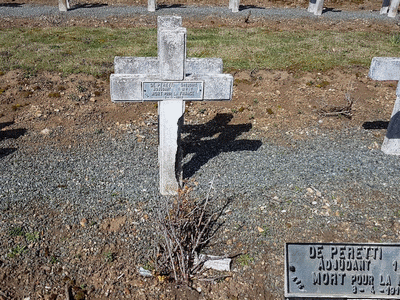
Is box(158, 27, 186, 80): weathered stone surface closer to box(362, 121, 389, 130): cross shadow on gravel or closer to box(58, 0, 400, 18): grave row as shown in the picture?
box(362, 121, 389, 130): cross shadow on gravel

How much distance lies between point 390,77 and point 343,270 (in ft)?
16.9

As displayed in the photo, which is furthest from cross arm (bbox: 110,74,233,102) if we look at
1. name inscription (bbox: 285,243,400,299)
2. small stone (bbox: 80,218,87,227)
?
name inscription (bbox: 285,243,400,299)

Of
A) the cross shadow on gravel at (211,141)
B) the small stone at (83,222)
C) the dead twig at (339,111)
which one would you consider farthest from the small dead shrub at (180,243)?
the dead twig at (339,111)

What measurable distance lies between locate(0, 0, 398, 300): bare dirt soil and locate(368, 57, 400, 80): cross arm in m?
1.77

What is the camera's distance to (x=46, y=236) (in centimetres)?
632

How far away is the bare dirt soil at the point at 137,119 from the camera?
18.2 feet

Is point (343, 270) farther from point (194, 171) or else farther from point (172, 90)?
point (194, 171)

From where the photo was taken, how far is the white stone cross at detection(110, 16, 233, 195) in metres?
6.32

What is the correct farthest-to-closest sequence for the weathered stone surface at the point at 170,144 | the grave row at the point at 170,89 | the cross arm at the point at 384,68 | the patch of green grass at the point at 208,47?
the patch of green grass at the point at 208,47, the cross arm at the point at 384,68, the weathered stone surface at the point at 170,144, the grave row at the point at 170,89

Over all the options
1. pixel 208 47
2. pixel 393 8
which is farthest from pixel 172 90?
pixel 393 8

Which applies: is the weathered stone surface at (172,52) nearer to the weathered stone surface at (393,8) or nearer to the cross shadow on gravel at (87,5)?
the cross shadow on gravel at (87,5)

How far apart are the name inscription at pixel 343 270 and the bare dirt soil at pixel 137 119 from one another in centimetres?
86

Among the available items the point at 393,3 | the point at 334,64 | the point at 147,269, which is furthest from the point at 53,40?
the point at 393,3

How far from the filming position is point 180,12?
67.7ft
